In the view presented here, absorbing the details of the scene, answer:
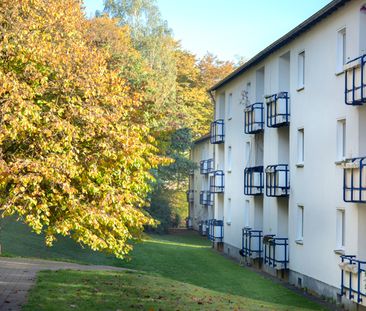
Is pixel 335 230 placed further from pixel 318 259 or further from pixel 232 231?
pixel 232 231

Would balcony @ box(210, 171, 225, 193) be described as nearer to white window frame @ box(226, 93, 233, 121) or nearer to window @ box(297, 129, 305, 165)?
white window frame @ box(226, 93, 233, 121)

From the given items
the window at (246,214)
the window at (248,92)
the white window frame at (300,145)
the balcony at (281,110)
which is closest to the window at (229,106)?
the window at (248,92)

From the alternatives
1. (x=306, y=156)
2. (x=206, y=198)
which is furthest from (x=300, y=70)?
(x=206, y=198)

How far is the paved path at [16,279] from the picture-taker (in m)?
16.1

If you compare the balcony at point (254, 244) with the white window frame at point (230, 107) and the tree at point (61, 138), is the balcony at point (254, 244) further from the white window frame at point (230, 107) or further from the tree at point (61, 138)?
the tree at point (61, 138)

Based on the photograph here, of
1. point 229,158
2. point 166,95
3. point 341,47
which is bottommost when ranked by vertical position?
point 229,158

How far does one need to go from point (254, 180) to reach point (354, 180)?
44.8 ft

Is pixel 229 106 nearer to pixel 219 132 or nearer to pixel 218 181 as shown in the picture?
pixel 219 132

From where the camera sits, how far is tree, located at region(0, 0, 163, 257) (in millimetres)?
13062

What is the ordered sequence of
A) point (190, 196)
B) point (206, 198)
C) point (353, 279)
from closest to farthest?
point (353, 279) < point (206, 198) < point (190, 196)

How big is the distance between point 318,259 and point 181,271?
26.6ft

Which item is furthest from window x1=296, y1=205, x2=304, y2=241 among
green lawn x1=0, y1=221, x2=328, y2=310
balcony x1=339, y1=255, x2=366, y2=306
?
balcony x1=339, y1=255, x2=366, y2=306

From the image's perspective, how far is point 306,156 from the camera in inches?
1095

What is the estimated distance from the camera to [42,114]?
44.5 ft
